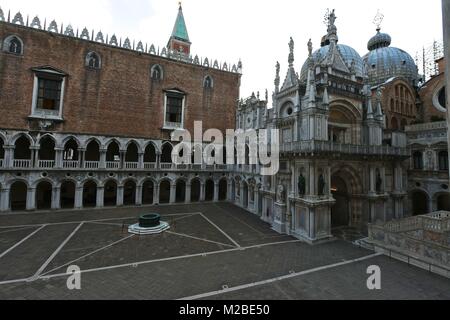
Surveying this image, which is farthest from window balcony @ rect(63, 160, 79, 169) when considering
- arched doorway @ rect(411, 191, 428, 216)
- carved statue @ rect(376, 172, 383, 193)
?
arched doorway @ rect(411, 191, 428, 216)

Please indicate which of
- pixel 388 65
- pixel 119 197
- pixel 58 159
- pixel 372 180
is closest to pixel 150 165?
pixel 119 197

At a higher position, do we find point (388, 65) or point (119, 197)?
point (388, 65)

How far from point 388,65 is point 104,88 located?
41.6 metres

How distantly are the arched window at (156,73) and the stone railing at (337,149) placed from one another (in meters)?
19.9

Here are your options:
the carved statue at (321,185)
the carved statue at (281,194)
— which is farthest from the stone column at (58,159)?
the carved statue at (321,185)

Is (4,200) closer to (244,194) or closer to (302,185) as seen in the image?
(244,194)

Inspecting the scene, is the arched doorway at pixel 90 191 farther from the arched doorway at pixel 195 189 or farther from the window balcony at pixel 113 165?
the arched doorway at pixel 195 189

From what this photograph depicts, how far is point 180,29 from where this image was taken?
52.8 metres

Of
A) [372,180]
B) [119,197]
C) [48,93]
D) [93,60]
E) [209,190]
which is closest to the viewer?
[372,180]

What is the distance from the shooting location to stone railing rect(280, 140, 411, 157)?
1623 centimetres

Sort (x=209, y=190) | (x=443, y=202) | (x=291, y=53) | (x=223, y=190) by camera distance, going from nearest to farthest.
Answer: 1. (x=291, y=53)
2. (x=443, y=202)
3. (x=209, y=190)
4. (x=223, y=190)

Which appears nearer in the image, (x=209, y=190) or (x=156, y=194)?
(x=156, y=194)

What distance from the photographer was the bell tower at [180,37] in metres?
51.8
